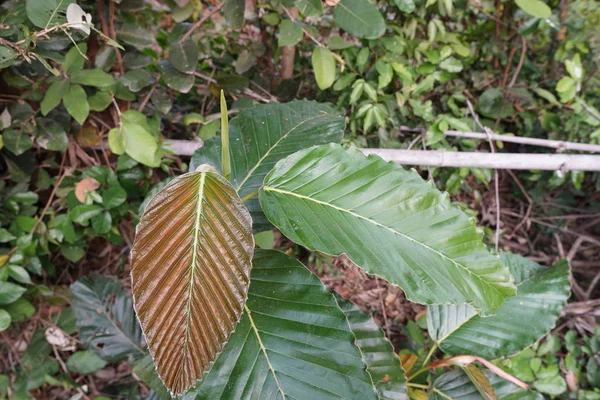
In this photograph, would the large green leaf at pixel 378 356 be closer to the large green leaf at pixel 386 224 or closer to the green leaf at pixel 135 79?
the large green leaf at pixel 386 224

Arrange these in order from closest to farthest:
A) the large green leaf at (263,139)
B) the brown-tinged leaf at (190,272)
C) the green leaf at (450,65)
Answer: the brown-tinged leaf at (190,272) < the large green leaf at (263,139) < the green leaf at (450,65)

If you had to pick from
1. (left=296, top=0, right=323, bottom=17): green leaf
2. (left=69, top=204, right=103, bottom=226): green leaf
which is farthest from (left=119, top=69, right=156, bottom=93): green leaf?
(left=296, top=0, right=323, bottom=17): green leaf

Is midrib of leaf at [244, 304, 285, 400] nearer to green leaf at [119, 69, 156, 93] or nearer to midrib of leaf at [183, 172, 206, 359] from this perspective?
midrib of leaf at [183, 172, 206, 359]

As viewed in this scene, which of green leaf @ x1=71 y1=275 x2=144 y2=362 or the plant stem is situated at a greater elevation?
the plant stem

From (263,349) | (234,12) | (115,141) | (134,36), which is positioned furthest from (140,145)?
(263,349)

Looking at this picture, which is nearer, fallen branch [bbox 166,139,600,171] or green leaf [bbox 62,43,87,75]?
green leaf [bbox 62,43,87,75]

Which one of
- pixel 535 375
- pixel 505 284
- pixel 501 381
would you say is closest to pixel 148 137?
pixel 505 284

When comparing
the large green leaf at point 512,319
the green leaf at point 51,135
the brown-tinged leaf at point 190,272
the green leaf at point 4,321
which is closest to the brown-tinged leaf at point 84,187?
the green leaf at point 51,135
